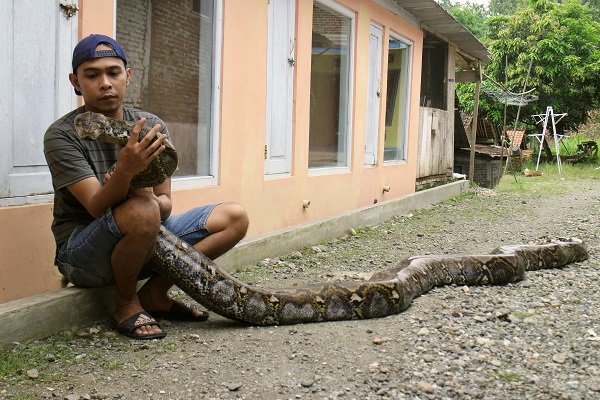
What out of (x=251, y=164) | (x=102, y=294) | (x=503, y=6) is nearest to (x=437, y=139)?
(x=251, y=164)

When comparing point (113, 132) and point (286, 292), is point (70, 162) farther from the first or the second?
point (286, 292)

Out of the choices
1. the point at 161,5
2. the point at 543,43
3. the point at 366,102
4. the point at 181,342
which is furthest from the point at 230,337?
the point at 543,43

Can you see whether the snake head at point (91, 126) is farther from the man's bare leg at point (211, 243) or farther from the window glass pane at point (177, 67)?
the window glass pane at point (177, 67)

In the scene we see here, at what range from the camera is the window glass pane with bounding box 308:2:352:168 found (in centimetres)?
872

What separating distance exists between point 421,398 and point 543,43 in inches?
1156

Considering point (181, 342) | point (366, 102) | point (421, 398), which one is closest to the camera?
point (421, 398)

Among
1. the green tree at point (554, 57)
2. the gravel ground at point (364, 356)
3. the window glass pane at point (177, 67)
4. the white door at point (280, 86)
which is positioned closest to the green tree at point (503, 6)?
the green tree at point (554, 57)

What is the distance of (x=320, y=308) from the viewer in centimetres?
Answer: 447

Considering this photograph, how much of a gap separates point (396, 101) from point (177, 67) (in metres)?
6.80

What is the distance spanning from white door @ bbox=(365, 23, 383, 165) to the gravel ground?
16.6 ft

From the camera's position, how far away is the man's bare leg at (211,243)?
4.36 metres

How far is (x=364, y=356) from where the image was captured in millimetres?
3799

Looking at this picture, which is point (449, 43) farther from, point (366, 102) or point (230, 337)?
point (230, 337)

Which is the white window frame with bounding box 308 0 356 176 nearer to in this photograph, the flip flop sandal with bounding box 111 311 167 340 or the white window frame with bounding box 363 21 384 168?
the white window frame with bounding box 363 21 384 168
